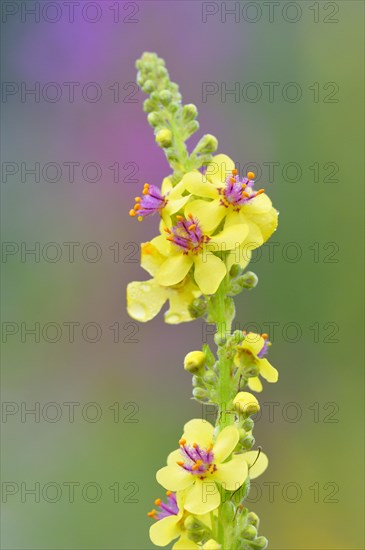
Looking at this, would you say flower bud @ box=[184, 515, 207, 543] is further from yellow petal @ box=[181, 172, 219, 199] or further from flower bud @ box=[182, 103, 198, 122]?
flower bud @ box=[182, 103, 198, 122]

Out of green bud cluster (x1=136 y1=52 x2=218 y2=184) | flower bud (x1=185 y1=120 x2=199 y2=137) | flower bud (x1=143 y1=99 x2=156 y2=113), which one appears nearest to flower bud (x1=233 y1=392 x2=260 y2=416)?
green bud cluster (x1=136 y1=52 x2=218 y2=184)

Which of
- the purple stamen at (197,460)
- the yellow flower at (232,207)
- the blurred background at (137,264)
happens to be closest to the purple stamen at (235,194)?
the yellow flower at (232,207)

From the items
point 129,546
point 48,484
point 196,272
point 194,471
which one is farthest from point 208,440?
point 48,484

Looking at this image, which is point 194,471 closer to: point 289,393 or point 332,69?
point 289,393

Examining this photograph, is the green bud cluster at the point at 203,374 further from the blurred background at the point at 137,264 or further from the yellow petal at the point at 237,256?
the blurred background at the point at 137,264

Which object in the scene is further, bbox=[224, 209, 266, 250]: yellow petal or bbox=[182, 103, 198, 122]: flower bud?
bbox=[182, 103, 198, 122]: flower bud

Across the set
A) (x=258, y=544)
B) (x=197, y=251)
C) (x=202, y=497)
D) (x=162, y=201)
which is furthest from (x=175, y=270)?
(x=258, y=544)
